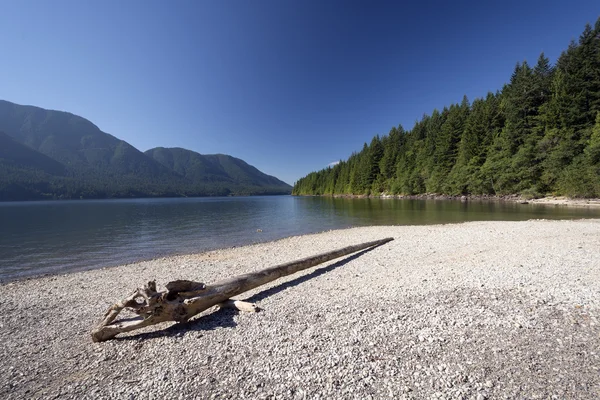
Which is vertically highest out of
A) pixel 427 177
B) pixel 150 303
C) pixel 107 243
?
pixel 427 177

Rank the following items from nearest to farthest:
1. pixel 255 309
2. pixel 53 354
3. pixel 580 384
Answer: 1. pixel 580 384
2. pixel 53 354
3. pixel 255 309

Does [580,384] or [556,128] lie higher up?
[556,128]

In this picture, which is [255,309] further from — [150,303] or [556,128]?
[556,128]

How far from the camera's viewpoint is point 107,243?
805 inches

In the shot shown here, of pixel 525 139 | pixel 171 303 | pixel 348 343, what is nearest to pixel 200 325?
pixel 171 303

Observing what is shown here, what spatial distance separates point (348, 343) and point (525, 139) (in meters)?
69.8

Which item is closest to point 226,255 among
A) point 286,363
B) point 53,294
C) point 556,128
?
point 53,294

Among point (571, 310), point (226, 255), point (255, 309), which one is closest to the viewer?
point (571, 310)

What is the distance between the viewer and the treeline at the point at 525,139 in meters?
42.7

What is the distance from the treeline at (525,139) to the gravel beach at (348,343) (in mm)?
48276

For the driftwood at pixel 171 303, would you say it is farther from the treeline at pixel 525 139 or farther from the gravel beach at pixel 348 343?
the treeline at pixel 525 139

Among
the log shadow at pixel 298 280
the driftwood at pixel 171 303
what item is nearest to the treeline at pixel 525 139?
the log shadow at pixel 298 280

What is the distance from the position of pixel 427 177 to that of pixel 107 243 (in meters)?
84.2

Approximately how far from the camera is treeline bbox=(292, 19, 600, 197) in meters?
42.7
